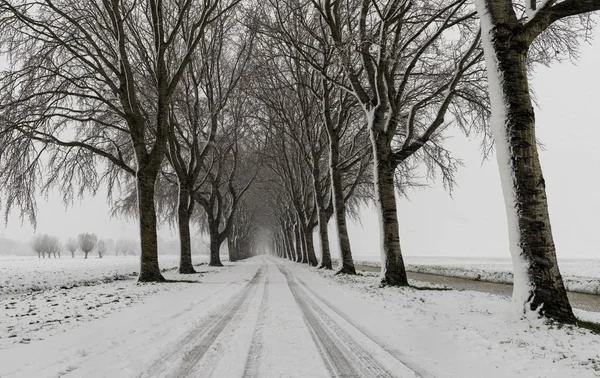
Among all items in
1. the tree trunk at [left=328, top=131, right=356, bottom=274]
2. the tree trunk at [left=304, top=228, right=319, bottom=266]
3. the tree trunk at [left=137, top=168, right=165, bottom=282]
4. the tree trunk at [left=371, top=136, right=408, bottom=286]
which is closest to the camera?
the tree trunk at [left=371, top=136, right=408, bottom=286]

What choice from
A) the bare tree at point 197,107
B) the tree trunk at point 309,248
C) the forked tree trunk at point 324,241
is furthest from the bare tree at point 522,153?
the tree trunk at point 309,248

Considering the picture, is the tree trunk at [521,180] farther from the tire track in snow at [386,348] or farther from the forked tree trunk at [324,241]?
the forked tree trunk at [324,241]

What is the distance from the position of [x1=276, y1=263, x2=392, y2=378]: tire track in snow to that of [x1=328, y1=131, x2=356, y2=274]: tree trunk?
350 inches

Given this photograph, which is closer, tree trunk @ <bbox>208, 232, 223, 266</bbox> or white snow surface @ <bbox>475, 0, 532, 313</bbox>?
white snow surface @ <bbox>475, 0, 532, 313</bbox>

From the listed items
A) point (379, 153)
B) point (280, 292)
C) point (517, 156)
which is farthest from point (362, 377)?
point (379, 153)

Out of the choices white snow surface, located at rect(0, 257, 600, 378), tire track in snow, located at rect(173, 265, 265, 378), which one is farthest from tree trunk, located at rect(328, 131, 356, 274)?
white snow surface, located at rect(0, 257, 600, 378)

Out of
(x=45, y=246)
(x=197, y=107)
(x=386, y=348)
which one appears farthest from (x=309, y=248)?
(x=45, y=246)

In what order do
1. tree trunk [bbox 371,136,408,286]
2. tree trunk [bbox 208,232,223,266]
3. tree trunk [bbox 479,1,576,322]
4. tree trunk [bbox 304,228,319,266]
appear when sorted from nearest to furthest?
tree trunk [bbox 479,1,576,322]
tree trunk [bbox 371,136,408,286]
tree trunk [bbox 208,232,223,266]
tree trunk [bbox 304,228,319,266]

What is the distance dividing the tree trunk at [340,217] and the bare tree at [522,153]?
9.53 meters

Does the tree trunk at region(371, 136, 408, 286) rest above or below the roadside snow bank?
above

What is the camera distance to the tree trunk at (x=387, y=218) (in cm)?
962

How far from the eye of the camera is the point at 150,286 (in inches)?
401

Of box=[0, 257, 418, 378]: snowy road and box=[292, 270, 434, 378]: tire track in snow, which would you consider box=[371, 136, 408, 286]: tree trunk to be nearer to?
box=[292, 270, 434, 378]: tire track in snow

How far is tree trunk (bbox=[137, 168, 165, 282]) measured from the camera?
38.3 ft
